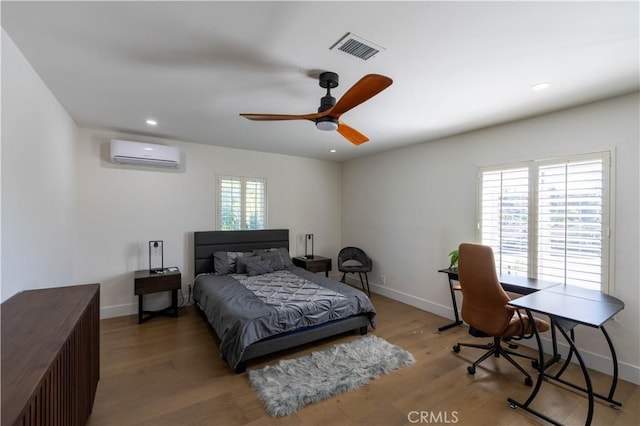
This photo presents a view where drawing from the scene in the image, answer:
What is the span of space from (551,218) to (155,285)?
188 inches

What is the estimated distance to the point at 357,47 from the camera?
1823mm

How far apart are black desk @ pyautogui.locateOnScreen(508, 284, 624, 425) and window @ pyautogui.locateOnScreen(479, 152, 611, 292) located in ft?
1.18

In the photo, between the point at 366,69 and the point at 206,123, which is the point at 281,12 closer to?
the point at 366,69

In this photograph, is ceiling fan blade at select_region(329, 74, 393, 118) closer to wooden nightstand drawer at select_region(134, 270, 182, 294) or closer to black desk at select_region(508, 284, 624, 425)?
black desk at select_region(508, 284, 624, 425)

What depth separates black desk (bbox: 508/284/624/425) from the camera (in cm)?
190

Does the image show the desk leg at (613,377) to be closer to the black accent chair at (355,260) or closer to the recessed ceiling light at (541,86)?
the recessed ceiling light at (541,86)

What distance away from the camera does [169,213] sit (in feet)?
13.9

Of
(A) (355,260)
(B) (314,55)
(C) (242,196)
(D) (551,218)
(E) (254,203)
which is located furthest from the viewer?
(A) (355,260)

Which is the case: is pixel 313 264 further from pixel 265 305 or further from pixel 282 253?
pixel 265 305

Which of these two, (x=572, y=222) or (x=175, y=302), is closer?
(x=572, y=222)

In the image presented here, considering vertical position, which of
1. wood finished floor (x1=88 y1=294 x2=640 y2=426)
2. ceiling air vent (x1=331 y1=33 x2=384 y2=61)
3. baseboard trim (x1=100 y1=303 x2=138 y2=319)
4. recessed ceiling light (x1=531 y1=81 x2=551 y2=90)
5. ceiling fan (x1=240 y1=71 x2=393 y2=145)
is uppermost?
recessed ceiling light (x1=531 y1=81 x2=551 y2=90)

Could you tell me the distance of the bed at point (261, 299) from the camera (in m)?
2.61

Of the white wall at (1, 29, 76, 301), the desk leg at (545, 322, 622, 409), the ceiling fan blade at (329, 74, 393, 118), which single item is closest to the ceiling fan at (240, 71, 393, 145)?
the ceiling fan blade at (329, 74, 393, 118)

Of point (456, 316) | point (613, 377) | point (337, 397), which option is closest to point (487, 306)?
point (613, 377)
